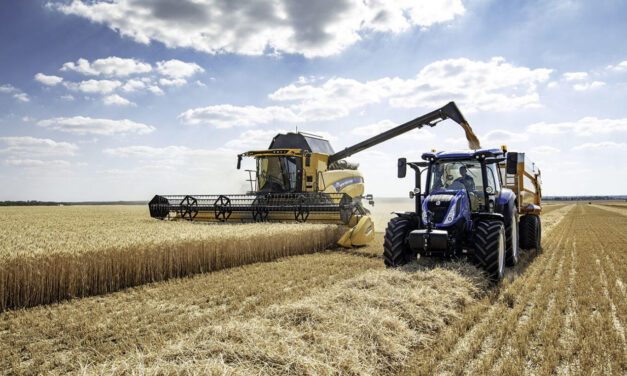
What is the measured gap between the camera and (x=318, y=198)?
40.3ft

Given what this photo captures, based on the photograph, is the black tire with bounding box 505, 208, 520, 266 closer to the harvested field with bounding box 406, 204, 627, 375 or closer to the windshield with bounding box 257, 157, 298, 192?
the harvested field with bounding box 406, 204, 627, 375

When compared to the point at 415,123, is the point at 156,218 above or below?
below

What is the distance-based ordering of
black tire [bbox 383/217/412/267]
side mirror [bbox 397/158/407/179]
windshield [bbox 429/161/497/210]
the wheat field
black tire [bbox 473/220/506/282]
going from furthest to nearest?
windshield [bbox 429/161/497/210], side mirror [bbox 397/158/407/179], black tire [bbox 383/217/412/267], black tire [bbox 473/220/506/282], the wheat field

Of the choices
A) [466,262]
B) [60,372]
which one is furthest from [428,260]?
[60,372]

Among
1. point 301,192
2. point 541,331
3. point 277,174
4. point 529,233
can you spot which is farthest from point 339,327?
point 277,174

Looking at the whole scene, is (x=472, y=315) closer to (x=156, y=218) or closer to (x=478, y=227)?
(x=478, y=227)

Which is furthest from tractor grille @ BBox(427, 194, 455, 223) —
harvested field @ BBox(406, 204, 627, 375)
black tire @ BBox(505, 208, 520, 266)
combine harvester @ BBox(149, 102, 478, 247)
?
combine harvester @ BBox(149, 102, 478, 247)

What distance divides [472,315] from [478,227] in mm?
2351

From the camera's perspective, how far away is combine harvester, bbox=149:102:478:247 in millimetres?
11578

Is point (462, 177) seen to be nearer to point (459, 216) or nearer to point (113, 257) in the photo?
point (459, 216)

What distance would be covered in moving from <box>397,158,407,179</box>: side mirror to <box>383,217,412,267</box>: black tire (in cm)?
79

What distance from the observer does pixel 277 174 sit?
546 inches

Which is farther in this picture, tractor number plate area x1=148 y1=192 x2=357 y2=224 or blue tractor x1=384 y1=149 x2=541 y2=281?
tractor number plate area x1=148 y1=192 x2=357 y2=224

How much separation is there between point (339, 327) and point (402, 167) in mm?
4082
